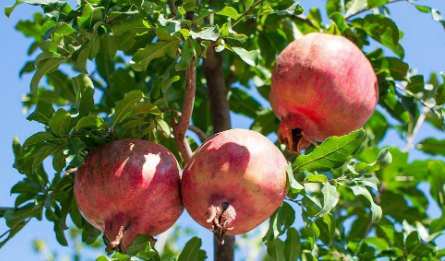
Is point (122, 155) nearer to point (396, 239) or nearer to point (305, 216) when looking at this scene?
point (305, 216)

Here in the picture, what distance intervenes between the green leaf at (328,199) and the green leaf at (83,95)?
0.87m

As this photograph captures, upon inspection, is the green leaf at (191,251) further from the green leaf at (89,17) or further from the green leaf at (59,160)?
the green leaf at (89,17)

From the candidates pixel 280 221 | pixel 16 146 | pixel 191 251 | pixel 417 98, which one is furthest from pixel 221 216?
pixel 417 98

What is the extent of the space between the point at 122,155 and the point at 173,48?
0.40 metres

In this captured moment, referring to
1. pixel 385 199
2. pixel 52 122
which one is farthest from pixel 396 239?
pixel 52 122

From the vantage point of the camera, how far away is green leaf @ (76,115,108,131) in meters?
1.78

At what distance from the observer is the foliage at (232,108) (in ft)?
5.83

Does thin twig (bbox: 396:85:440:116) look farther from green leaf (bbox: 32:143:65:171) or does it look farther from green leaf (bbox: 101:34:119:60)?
green leaf (bbox: 32:143:65:171)

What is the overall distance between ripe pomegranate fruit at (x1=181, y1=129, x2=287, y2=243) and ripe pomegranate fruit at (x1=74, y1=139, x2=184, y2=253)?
79mm

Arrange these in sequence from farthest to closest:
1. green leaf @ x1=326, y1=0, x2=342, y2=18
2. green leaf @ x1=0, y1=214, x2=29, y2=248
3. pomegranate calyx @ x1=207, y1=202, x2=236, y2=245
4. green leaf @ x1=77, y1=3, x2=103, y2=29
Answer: green leaf @ x1=326, y1=0, x2=342, y2=18, green leaf @ x1=0, y1=214, x2=29, y2=248, green leaf @ x1=77, y1=3, x2=103, y2=29, pomegranate calyx @ x1=207, y1=202, x2=236, y2=245

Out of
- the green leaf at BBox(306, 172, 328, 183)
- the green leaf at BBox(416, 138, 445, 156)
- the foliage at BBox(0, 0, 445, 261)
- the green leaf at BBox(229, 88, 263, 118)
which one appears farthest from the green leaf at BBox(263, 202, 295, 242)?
the green leaf at BBox(416, 138, 445, 156)

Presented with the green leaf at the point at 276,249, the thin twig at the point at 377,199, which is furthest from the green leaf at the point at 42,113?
the thin twig at the point at 377,199

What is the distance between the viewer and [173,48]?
181 centimetres

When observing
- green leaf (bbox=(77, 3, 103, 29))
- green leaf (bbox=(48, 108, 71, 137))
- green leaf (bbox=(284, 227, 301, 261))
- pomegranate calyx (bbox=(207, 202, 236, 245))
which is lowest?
green leaf (bbox=(284, 227, 301, 261))
